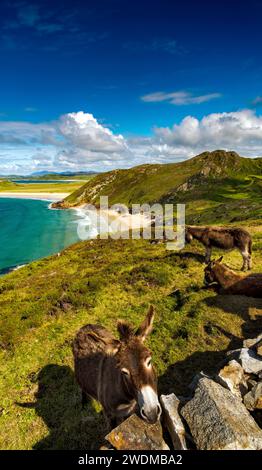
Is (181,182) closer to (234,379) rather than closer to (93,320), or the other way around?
(93,320)

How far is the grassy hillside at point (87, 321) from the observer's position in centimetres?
1067

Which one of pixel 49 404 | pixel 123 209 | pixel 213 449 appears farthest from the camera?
pixel 123 209

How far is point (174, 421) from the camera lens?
7.78 m

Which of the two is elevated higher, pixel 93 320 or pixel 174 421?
pixel 174 421

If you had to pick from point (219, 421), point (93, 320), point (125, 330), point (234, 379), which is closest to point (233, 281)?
point (93, 320)

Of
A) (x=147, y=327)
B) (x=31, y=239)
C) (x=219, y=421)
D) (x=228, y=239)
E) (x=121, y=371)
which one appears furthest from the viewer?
(x=31, y=239)

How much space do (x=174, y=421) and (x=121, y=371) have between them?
2705 mm

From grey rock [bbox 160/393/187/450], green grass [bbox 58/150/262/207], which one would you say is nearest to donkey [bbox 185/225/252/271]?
grey rock [bbox 160/393/187/450]

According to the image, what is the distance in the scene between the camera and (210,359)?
1269 cm

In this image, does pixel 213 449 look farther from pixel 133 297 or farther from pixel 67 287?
pixel 67 287

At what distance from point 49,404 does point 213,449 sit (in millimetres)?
7145

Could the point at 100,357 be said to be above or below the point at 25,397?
above

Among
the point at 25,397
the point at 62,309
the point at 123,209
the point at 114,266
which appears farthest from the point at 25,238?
the point at 25,397

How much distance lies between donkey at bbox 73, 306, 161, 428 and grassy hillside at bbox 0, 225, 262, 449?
6.91 ft
